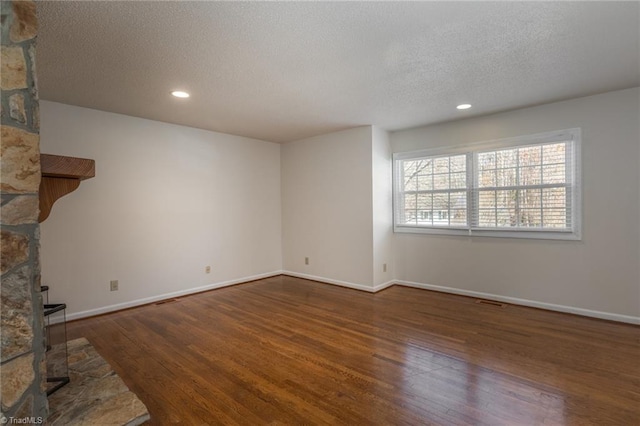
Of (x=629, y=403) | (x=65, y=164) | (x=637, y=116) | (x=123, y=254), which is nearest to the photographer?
(x=65, y=164)

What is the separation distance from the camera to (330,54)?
95.0 inches

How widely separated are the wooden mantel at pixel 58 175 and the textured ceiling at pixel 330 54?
0.89 metres

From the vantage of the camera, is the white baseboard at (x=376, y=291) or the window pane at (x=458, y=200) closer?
the white baseboard at (x=376, y=291)

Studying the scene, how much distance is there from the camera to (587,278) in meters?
3.47

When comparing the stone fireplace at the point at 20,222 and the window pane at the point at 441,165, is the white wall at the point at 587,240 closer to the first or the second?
the window pane at the point at 441,165

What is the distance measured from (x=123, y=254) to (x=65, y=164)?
95.2 inches

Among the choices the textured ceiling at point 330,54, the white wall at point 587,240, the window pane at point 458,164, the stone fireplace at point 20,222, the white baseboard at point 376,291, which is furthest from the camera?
the window pane at point 458,164

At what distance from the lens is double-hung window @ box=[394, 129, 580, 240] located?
362cm

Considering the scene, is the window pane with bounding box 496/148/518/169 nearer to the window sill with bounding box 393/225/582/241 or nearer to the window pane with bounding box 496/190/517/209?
the window pane with bounding box 496/190/517/209

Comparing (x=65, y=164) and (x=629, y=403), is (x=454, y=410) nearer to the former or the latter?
(x=629, y=403)

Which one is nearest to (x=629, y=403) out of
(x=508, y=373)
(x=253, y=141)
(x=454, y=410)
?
(x=508, y=373)

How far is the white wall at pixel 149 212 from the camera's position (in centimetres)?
349

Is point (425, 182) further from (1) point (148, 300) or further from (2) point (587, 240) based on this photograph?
(1) point (148, 300)

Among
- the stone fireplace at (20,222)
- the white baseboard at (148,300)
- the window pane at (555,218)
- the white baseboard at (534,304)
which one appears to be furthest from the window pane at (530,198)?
the stone fireplace at (20,222)
